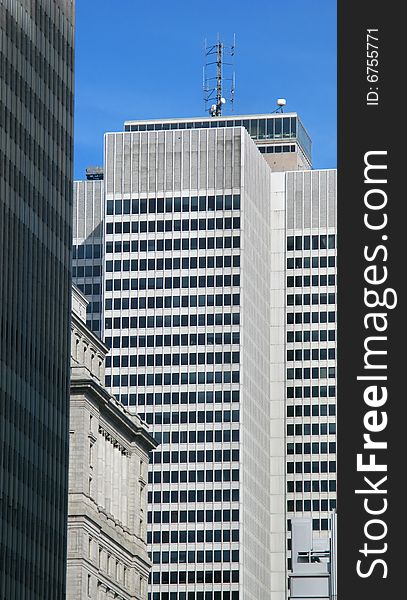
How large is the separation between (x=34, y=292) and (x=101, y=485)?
4457 cm

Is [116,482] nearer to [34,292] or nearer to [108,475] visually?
[108,475]

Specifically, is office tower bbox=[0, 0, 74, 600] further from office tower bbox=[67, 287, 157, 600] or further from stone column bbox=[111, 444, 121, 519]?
stone column bbox=[111, 444, 121, 519]

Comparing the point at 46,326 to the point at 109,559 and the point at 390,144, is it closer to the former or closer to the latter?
A: the point at 109,559

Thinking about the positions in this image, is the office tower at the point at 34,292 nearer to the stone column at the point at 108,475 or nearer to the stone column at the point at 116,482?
the stone column at the point at 108,475

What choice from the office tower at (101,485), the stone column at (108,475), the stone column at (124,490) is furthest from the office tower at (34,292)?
the stone column at (124,490)

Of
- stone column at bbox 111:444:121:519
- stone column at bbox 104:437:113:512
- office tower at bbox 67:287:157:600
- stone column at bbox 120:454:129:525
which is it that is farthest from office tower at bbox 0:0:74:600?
stone column at bbox 120:454:129:525

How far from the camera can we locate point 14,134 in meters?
132

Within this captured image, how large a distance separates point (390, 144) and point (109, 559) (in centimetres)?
14475

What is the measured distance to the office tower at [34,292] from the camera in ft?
418

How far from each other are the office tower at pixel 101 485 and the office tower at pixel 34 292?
23387mm

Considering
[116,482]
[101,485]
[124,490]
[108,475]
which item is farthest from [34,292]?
[124,490]

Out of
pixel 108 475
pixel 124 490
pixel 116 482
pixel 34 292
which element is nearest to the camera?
pixel 34 292

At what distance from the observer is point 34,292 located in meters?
→ 134

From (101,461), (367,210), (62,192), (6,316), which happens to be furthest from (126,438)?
(367,210)
